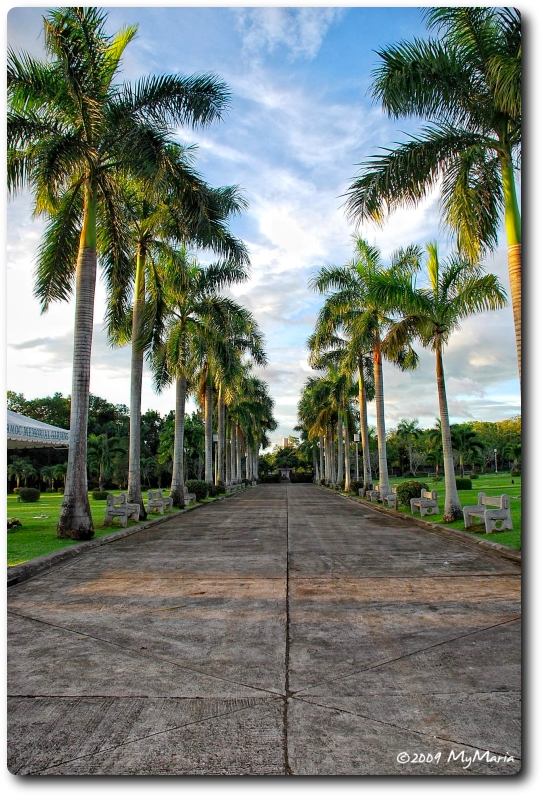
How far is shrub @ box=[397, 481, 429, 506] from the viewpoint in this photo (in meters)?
19.3

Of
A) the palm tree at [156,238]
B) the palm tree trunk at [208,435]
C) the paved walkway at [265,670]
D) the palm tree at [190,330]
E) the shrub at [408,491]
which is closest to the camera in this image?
the paved walkway at [265,670]

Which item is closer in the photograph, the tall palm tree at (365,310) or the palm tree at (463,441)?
the tall palm tree at (365,310)

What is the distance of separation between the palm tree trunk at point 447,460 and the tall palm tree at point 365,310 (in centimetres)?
481

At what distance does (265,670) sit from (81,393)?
30.6ft

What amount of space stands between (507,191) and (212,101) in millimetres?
6540

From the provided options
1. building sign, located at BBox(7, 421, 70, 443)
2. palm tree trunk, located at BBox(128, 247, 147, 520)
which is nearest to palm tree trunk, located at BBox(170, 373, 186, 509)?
palm tree trunk, located at BBox(128, 247, 147, 520)

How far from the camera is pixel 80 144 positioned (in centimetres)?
1181

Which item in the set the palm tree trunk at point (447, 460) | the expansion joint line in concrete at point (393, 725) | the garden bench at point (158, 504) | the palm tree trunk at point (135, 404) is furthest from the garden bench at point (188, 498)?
the expansion joint line in concrete at point (393, 725)

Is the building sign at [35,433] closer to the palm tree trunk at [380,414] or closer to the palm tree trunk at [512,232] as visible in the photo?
the palm tree trunk at [512,232]

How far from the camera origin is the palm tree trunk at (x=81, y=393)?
38.9 feet

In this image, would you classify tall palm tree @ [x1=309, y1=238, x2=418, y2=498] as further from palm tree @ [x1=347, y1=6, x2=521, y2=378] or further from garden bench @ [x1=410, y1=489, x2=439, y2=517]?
palm tree @ [x1=347, y1=6, x2=521, y2=378]

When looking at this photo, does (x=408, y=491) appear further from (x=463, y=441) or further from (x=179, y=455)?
(x=463, y=441)

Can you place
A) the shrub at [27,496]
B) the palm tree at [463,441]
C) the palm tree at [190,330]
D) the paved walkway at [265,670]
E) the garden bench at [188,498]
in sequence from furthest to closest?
the palm tree at [463,441] → the shrub at [27,496] → the garden bench at [188,498] → the palm tree at [190,330] → the paved walkway at [265,670]

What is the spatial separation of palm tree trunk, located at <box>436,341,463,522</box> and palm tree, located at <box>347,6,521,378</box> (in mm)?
6175
